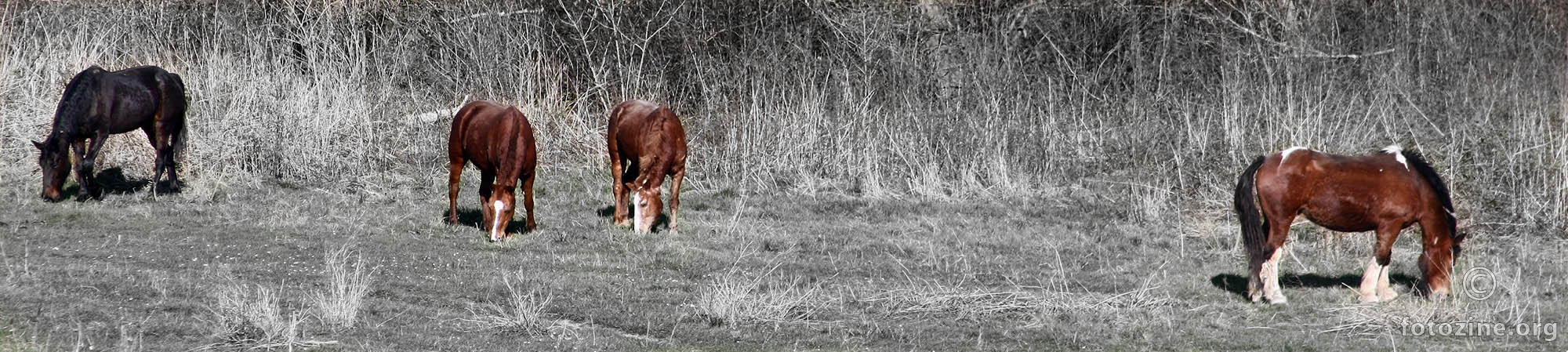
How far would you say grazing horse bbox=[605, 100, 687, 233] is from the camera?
1127 cm

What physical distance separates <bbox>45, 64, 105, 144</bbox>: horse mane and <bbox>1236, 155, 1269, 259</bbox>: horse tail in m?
9.83

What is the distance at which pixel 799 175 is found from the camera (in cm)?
1412

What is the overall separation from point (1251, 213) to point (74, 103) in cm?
1000

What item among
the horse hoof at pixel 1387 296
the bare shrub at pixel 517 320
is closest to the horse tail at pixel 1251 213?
the horse hoof at pixel 1387 296

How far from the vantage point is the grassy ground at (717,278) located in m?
7.77

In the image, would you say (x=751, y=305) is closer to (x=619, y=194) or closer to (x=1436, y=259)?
(x=619, y=194)

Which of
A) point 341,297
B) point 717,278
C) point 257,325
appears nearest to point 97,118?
point 341,297

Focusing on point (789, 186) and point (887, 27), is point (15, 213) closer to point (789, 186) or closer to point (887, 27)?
point (789, 186)

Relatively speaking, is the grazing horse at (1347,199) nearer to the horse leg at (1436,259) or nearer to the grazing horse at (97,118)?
the horse leg at (1436,259)

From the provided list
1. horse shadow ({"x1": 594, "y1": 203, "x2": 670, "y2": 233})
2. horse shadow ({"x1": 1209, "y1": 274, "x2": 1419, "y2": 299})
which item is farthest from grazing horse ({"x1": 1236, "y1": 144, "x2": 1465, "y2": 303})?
horse shadow ({"x1": 594, "y1": 203, "x2": 670, "y2": 233})

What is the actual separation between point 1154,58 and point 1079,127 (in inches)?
99.6

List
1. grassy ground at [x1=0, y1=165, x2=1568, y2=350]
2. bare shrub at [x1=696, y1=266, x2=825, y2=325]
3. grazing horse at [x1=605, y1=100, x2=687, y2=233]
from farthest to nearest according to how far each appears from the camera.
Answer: grazing horse at [x1=605, y1=100, x2=687, y2=233] → bare shrub at [x1=696, y1=266, x2=825, y2=325] → grassy ground at [x1=0, y1=165, x2=1568, y2=350]

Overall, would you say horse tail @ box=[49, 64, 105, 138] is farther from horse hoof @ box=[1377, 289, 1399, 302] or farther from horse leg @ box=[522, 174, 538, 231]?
horse hoof @ box=[1377, 289, 1399, 302]

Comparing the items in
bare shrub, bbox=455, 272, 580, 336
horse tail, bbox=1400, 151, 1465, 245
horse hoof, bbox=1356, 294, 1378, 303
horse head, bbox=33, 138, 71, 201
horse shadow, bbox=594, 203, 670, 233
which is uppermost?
horse tail, bbox=1400, 151, 1465, 245
